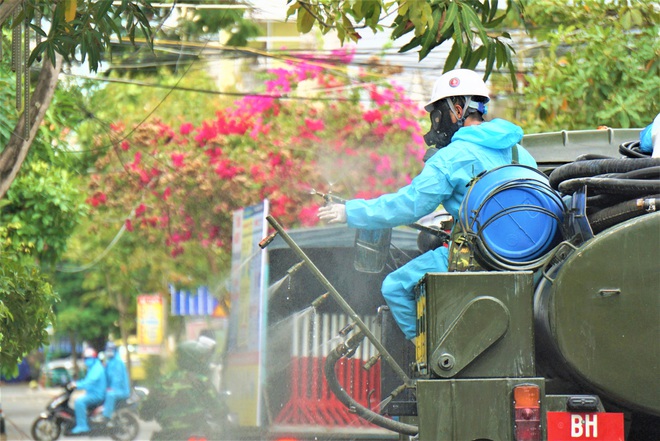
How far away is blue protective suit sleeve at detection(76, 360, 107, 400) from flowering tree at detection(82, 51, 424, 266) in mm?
2617

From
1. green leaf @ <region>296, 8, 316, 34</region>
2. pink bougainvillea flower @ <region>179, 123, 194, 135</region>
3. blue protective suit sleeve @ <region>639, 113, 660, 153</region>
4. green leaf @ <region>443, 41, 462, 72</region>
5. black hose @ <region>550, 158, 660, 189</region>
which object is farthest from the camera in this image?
pink bougainvillea flower @ <region>179, 123, 194, 135</region>

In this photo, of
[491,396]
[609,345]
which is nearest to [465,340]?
[491,396]

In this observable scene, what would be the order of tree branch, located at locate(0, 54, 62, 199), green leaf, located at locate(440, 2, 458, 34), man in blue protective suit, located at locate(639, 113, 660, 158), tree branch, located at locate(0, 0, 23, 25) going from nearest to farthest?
man in blue protective suit, located at locate(639, 113, 660, 158), green leaf, located at locate(440, 2, 458, 34), tree branch, located at locate(0, 0, 23, 25), tree branch, located at locate(0, 54, 62, 199)

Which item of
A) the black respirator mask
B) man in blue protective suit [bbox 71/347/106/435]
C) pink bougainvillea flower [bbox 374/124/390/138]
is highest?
pink bougainvillea flower [bbox 374/124/390/138]

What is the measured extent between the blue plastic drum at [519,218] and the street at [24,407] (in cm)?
1230

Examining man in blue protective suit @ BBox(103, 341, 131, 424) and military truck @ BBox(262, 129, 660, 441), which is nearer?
military truck @ BBox(262, 129, 660, 441)

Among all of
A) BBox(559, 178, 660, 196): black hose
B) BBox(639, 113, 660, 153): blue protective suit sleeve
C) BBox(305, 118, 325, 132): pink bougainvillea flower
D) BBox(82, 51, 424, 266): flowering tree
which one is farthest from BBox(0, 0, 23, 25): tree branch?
BBox(305, 118, 325, 132): pink bougainvillea flower

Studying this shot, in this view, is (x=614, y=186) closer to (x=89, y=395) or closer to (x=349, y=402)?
(x=349, y=402)

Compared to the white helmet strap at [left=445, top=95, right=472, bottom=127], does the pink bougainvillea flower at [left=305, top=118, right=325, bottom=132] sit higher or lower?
higher

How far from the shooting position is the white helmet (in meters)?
5.47

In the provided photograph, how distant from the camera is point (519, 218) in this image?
190 inches

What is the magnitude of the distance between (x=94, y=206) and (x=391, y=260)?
15.5m

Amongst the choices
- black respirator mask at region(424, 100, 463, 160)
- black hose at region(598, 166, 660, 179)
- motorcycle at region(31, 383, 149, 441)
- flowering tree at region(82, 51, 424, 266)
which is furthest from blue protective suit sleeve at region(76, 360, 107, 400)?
black hose at region(598, 166, 660, 179)

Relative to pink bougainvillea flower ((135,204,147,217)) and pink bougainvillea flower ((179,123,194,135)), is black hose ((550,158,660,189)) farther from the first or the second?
pink bougainvillea flower ((135,204,147,217))
